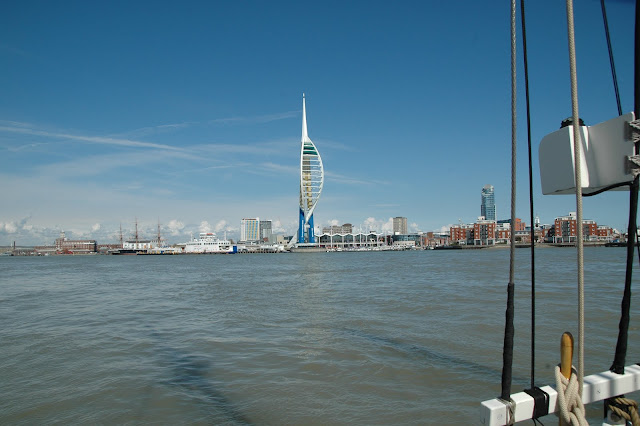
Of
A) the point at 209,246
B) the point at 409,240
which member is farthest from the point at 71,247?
the point at 409,240

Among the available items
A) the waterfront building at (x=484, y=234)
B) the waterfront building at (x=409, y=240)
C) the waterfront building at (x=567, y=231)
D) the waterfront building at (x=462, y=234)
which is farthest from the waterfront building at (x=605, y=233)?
the waterfront building at (x=409, y=240)

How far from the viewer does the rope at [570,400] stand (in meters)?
1.67

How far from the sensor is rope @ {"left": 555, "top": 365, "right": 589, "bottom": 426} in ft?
5.49

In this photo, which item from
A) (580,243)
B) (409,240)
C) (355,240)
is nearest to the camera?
(580,243)

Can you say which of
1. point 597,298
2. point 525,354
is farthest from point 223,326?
point 597,298

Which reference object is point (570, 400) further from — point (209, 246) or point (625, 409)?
point (209, 246)

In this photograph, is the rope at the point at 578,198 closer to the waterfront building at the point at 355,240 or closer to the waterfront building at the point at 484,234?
the waterfront building at the point at 355,240

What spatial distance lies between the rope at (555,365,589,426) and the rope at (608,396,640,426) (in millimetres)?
348

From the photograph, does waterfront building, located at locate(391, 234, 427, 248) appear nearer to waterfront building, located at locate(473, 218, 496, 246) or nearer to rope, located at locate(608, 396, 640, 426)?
waterfront building, located at locate(473, 218, 496, 246)

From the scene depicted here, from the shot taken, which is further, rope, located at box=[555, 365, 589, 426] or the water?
the water

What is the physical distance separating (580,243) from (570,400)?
0.63 metres

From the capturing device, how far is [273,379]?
587 cm

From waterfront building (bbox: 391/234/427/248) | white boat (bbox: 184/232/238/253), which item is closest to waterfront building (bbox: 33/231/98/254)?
white boat (bbox: 184/232/238/253)

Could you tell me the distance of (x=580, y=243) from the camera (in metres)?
1.67
